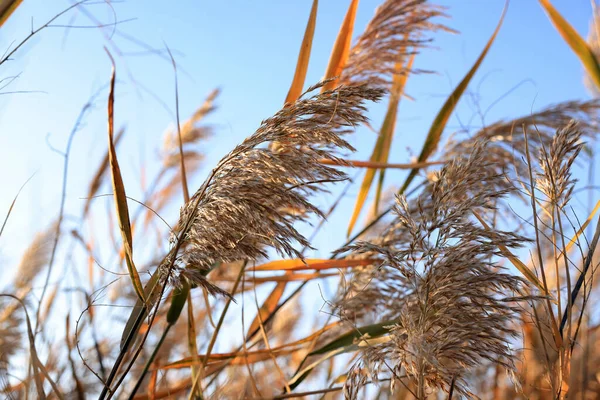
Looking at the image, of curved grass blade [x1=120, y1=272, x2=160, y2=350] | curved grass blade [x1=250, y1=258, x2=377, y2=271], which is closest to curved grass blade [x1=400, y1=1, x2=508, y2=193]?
curved grass blade [x1=250, y1=258, x2=377, y2=271]

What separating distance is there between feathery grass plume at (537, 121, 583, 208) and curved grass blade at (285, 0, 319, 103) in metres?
0.86

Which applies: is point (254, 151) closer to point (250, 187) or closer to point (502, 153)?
point (250, 187)

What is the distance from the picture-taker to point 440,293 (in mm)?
1254

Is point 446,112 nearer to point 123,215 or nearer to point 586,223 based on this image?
point 586,223

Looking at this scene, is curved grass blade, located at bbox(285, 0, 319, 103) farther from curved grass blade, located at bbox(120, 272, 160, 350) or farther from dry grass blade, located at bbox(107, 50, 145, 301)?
curved grass blade, located at bbox(120, 272, 160, 350)

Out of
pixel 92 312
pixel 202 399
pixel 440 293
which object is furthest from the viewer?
pixel 92 312

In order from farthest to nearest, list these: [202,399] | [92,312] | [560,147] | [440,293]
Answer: [92,312], [202,399], [560,147], [440,293]

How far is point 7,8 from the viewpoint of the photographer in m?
1.35

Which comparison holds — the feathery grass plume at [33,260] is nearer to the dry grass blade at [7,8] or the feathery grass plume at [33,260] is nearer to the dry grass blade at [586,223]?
the dry grass blade at [7,8]

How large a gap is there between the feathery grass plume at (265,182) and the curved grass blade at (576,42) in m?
1.04

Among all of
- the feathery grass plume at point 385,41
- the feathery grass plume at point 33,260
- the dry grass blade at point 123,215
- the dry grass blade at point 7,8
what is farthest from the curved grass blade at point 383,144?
the feathery grass plume at point 33,260

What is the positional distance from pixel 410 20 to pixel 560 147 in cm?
146

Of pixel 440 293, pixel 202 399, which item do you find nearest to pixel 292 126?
pixel 440 293

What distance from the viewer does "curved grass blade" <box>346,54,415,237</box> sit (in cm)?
232
